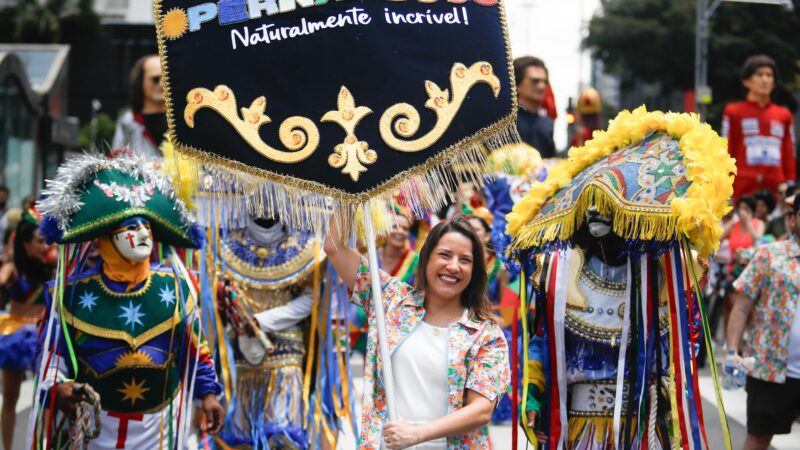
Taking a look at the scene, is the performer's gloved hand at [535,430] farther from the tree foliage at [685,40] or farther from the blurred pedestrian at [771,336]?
the tree foliage at [685,40]

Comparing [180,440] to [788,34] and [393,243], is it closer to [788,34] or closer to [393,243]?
[393,243]

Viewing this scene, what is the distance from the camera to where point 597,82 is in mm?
83250

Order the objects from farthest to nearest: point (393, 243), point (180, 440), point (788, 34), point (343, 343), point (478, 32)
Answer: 1. point (788, 34)
2. point (393, 243)
3. point (343, 343)
4. point (180, 440)
5. point (478, 32)

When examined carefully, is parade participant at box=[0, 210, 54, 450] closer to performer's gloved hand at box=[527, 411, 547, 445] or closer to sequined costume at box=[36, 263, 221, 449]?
sequined costume at box=[36, 263, 221, 449]

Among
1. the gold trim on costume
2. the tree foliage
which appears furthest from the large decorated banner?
the tree foliage

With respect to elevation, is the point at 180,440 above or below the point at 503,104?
below

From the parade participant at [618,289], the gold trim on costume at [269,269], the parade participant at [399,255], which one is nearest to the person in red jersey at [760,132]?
the parade participant at [399,255]

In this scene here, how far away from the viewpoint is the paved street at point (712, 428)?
820cm

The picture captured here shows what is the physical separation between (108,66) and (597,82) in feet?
119

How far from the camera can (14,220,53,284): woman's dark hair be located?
8.00 m

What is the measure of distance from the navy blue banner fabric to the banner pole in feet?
0.47

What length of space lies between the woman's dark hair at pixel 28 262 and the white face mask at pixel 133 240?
2.87m

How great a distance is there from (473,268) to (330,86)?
0.88m

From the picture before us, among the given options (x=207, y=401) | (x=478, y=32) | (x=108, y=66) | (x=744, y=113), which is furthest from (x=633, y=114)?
(x=108, y=66)
